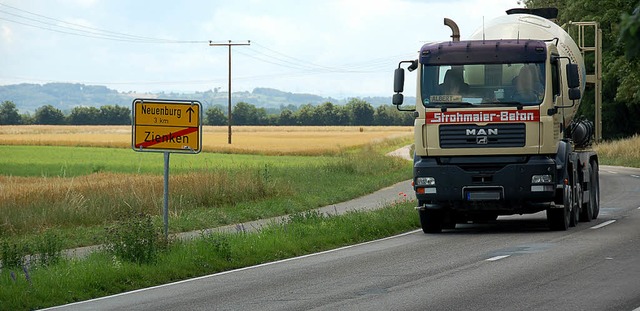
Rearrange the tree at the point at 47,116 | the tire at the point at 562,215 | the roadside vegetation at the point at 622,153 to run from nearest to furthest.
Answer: the tire at the point at 562,215 → the roadside vegetation at the point at 622,153 → the tree at the point at 47,116

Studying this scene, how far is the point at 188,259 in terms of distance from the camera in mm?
16781

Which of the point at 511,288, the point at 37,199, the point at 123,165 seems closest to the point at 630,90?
the point at 123,165

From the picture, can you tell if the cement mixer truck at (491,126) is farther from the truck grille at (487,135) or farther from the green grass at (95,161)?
the green grass at (95,161)

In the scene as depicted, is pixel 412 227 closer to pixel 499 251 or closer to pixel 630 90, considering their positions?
pixel 499 251

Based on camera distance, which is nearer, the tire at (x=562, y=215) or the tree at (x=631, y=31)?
the tree at (x=631, y=31)

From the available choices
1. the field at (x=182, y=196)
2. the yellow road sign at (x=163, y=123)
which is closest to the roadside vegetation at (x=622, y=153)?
the field at (x=182, y=196)

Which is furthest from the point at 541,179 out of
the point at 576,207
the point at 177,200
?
the point at 177,200

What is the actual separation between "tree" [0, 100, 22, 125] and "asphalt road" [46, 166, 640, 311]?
174 metres

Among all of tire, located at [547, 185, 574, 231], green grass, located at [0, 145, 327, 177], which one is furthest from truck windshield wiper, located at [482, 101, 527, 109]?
green grass, located at [0, 145, 327, 177]

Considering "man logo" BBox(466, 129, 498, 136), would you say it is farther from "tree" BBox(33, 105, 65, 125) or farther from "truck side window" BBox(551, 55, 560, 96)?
"tree" BBox(33, 105, 65, 125)

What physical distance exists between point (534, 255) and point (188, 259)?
505cm

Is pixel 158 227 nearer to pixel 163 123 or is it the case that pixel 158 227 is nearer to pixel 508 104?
pixel 163 123

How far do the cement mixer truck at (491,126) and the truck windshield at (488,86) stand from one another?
18 mm

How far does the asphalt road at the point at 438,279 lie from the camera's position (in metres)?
12.2
